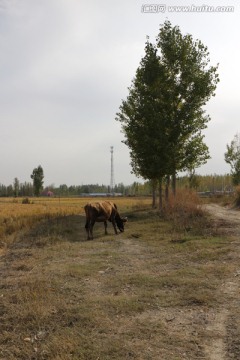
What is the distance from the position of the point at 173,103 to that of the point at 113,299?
67.4 ft

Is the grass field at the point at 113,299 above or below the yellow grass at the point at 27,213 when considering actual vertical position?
below

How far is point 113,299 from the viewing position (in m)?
7.06

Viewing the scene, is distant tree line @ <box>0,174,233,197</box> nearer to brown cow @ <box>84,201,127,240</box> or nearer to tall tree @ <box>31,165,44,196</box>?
tall tree @ <box>31,165,44,196</box>

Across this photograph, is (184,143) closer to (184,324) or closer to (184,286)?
(184,286)

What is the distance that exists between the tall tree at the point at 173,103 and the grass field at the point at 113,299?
12709 mm

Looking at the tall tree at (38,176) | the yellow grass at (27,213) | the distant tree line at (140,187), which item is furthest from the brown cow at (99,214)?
the tall tree at (38,176)

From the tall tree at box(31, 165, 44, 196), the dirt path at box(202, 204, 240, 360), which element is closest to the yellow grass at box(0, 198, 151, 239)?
the dirt path at box(202, 204, 240, 360)

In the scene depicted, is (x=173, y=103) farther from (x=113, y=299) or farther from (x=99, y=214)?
(x=113, y=299)

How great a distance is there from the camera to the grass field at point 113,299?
5293 millimetres

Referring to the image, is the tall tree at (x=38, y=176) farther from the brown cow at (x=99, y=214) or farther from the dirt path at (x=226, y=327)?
the dirt path at (x=226, y=327)

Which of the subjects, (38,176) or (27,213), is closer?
(27,213)

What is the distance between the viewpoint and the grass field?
5.29m

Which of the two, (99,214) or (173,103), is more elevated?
(173,103)

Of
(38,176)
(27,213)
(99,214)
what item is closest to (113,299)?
(99,214)
